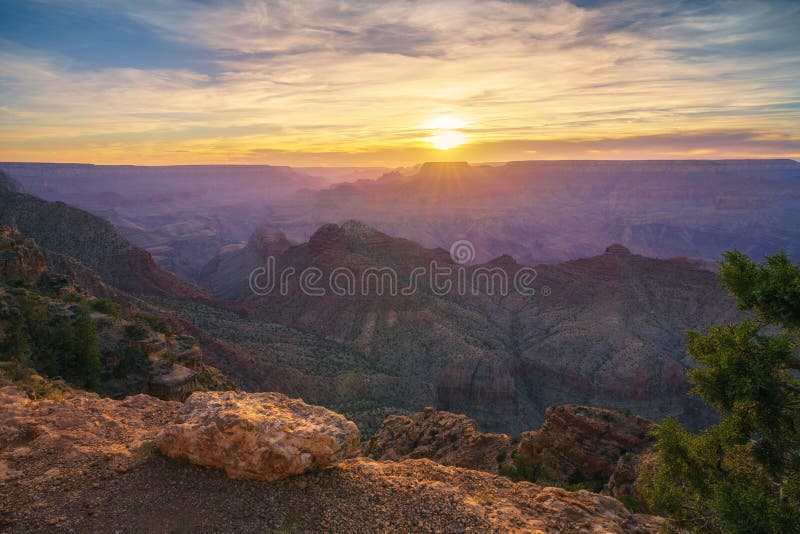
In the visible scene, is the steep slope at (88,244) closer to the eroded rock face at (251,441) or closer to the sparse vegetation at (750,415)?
the eroded rock face at (251,441)

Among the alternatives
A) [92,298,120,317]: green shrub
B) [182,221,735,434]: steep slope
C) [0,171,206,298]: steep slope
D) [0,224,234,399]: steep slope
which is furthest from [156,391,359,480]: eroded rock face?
[0,171,206,298]: steep slope

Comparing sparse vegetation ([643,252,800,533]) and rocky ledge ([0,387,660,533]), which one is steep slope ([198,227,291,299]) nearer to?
rocky ledge ([0,387,660,533])

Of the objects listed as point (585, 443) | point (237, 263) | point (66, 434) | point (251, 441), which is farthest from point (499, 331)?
point (237, 263)

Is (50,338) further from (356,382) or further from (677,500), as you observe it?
(356,382)

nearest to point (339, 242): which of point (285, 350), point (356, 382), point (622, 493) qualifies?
point (285, 350)

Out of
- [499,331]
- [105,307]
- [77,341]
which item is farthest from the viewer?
[499,331]

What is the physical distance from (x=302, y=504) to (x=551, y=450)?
55.2ft

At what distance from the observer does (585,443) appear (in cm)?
2258

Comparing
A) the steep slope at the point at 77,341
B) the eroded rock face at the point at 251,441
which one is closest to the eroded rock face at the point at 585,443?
the eroded rock face at the point at 251,441

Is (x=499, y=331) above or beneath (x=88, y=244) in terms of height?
beneath

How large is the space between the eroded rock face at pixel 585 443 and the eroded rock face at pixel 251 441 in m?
14.4

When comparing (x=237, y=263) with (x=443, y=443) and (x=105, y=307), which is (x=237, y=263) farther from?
(x=443, y=443)

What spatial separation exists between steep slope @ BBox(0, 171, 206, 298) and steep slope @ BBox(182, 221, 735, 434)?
14771 mm

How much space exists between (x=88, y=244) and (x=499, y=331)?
221ft
